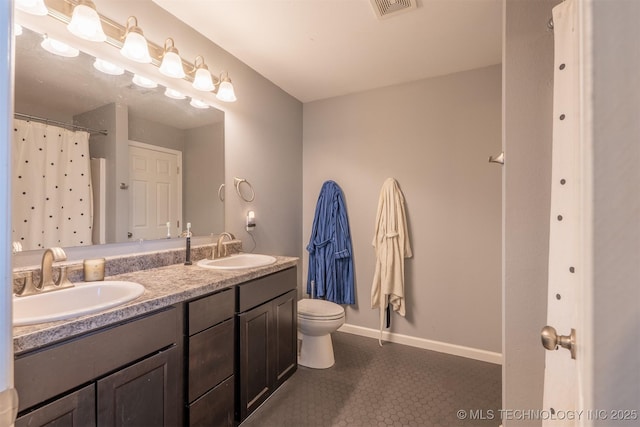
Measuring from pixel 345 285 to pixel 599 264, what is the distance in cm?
262

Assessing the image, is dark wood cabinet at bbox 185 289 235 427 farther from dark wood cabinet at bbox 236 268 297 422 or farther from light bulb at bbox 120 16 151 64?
light bulb at bbox 120 16 151 64

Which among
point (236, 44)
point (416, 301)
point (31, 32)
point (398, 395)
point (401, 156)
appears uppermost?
point (236, 44)

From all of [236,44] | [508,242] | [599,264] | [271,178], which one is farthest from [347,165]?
[599,264]

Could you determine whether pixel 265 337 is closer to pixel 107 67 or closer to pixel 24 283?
pixel 24 283

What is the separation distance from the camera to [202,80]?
179 cm

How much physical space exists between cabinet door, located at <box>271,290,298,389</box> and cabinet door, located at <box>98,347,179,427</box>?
0.71 m

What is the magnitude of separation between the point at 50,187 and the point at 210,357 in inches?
42.1

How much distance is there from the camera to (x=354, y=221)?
283 cm

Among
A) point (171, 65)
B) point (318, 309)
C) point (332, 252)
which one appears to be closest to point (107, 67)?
point (171, 65)

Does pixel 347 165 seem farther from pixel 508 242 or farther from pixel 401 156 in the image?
pixel 508 242

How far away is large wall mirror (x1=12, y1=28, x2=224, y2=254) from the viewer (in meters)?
1.19

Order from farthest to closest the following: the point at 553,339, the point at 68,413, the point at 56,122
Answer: the point at 56,122 < the point at 68,413 < the point at 553,339

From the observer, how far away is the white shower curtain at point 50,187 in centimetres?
115

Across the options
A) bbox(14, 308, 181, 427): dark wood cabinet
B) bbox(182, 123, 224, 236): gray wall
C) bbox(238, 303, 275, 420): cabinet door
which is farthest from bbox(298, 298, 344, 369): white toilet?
bbox(14, 308, 181, 427): dark wood cabinet
